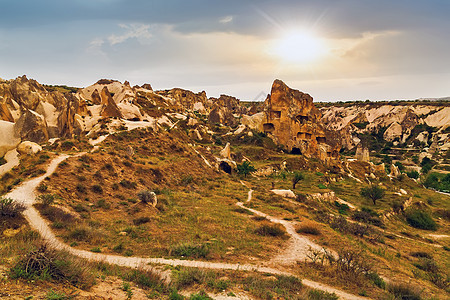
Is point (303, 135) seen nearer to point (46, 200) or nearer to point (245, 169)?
point (245, 169)

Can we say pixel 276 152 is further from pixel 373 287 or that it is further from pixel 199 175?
pixel 373 287

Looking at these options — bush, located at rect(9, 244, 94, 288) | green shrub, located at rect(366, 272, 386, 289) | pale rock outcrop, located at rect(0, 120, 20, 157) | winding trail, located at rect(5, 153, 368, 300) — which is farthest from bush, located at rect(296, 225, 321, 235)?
pale rock outcrop, located at rect(0, 120, 20, 157)

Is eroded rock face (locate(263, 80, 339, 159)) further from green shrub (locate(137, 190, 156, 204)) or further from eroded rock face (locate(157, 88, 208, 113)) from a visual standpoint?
eroded rock face (locate(157, 88, 208, 113))

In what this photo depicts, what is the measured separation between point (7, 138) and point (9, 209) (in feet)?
55.5

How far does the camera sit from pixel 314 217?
2334 cm

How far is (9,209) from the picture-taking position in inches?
452

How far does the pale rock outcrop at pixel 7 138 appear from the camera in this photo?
22941mm

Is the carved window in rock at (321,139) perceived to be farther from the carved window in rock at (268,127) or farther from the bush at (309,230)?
the bush at (309,230)

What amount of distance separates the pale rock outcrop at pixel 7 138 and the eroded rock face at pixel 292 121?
178 feet

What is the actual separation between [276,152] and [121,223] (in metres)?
50.4

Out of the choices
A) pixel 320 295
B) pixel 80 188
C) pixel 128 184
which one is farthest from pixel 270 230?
pixel 80 188

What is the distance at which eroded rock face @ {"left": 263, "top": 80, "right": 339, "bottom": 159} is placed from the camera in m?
65.8

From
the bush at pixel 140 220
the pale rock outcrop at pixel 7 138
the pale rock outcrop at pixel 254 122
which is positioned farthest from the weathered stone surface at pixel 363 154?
the pale rock outcrop at pixel 7 138

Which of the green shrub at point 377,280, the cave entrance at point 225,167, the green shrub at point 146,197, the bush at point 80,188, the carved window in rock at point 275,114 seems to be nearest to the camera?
the green shrub at point 377,280
